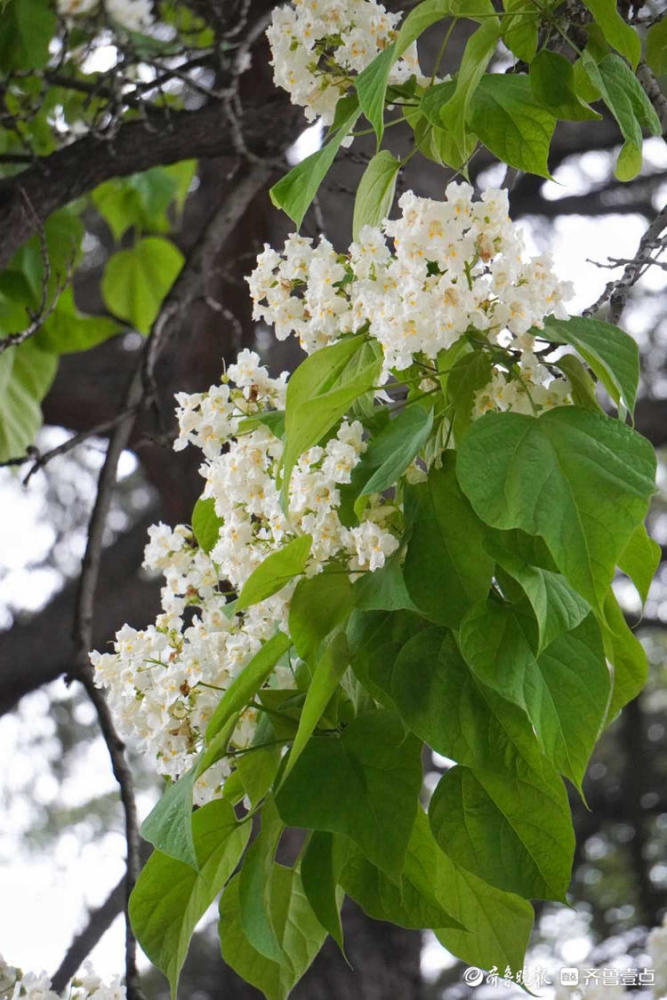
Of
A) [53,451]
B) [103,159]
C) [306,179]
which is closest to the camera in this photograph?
[306,179]

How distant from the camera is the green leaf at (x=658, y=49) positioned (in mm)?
542

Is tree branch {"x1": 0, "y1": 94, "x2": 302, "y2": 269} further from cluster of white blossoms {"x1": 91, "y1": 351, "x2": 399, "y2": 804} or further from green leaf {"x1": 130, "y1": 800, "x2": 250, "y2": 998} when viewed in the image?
green leaf {"x1": 130, "y1": 800, "x2": 250, "y2": 998}

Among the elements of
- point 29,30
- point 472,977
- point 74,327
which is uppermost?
point 29,30

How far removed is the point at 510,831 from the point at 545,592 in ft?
0.34

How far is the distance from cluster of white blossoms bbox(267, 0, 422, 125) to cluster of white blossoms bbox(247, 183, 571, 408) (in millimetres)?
90

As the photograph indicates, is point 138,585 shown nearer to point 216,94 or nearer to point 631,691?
point 216,94

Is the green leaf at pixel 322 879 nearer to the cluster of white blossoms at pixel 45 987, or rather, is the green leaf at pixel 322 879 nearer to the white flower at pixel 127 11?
the cluster of white blossoms at pixel 45 987

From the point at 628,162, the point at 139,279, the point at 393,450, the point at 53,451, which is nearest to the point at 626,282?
the point at 628,162

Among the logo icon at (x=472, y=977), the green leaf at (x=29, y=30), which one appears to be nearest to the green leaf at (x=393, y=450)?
the logo icon at (x=472, y=977)

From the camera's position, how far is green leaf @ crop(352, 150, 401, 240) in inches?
18.6

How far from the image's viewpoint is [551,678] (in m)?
0.39

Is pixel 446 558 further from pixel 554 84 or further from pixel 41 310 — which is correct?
pixel 41 310

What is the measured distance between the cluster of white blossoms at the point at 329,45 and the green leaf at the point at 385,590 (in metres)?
0.21

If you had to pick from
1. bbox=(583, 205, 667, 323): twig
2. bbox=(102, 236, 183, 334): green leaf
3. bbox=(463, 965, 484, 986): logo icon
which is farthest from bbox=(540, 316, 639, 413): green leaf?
bbox=(102, 236, 183, 334): green leaf
